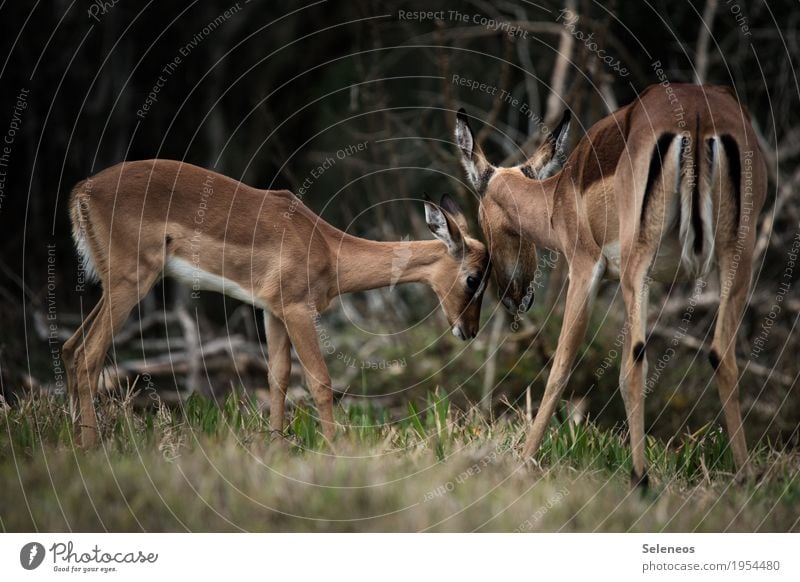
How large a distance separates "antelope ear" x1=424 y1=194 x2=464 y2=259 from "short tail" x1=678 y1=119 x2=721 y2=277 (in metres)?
1.76

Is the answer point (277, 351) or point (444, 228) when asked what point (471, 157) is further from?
point (277, 351)

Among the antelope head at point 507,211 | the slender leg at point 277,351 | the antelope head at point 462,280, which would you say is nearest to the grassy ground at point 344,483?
the slender leg at point 277,351

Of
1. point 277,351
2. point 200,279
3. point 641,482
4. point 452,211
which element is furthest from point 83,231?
point 641,482

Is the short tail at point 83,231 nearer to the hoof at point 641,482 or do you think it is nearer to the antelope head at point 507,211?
the antelope head at point 507,211

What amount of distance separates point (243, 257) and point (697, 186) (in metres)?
2.92

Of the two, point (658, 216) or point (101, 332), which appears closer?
point (658, 216)

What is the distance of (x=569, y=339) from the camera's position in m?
6.40

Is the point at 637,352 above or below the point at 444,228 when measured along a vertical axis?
below

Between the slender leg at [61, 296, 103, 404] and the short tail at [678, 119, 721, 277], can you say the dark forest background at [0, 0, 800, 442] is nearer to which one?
the slender leg at [61, 296, 103, 404]

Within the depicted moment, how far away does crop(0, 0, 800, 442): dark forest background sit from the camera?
10938mm

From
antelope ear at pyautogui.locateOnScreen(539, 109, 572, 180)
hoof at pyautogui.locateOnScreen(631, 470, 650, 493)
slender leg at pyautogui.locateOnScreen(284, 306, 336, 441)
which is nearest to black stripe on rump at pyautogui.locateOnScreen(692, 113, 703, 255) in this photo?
hoof at pyautogui.locateOnScreen(631, 470, 650, 493)

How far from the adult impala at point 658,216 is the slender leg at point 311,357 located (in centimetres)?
132

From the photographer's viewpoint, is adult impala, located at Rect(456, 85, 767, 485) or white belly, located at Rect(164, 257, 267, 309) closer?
adult impala, located at Rect(456, 85, 767, 485)

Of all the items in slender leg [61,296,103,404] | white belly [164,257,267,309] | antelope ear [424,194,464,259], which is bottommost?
slender leg [61,296,103,404]
